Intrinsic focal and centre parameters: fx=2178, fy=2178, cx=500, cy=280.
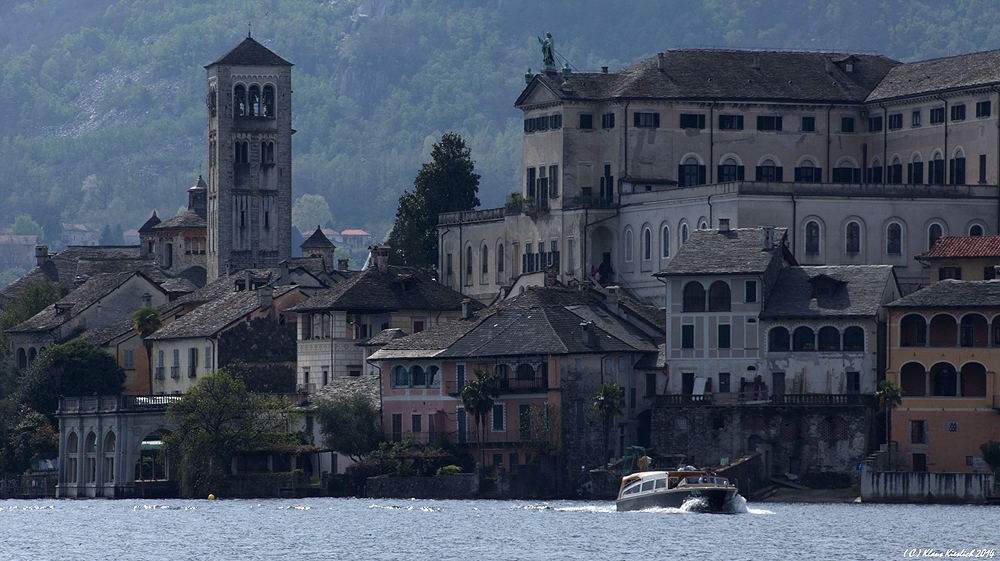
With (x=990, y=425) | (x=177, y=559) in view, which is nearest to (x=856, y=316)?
(x=990, y=425)

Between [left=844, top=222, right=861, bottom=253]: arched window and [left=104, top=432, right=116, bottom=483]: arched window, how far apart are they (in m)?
43.5

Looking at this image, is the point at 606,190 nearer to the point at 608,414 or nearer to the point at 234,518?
the point at 608,414

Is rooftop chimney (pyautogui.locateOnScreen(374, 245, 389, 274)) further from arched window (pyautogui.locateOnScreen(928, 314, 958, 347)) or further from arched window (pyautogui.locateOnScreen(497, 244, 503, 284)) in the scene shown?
arched window (pyautogui.locateOnScreen(928, 314, 958, 347))

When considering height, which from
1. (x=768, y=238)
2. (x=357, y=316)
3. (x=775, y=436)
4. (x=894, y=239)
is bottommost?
(x=775, y=436)

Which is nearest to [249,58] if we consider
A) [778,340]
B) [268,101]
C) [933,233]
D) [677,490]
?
[268,101]

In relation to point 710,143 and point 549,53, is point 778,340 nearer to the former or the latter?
point 710,143

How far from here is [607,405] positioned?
350ft

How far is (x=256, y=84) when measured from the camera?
18188cm

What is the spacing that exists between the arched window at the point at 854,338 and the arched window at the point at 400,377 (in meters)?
23.2

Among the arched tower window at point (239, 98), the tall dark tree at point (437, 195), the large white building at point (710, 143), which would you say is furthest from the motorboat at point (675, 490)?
the arched tower window at point (239, 98)

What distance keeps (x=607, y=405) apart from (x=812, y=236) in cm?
2432

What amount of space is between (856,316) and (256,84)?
86785 millimetres

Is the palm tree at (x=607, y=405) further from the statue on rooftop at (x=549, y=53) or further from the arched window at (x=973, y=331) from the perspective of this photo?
the statue on rooftop at (x=549, y=53)

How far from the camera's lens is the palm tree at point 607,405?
10675cm
